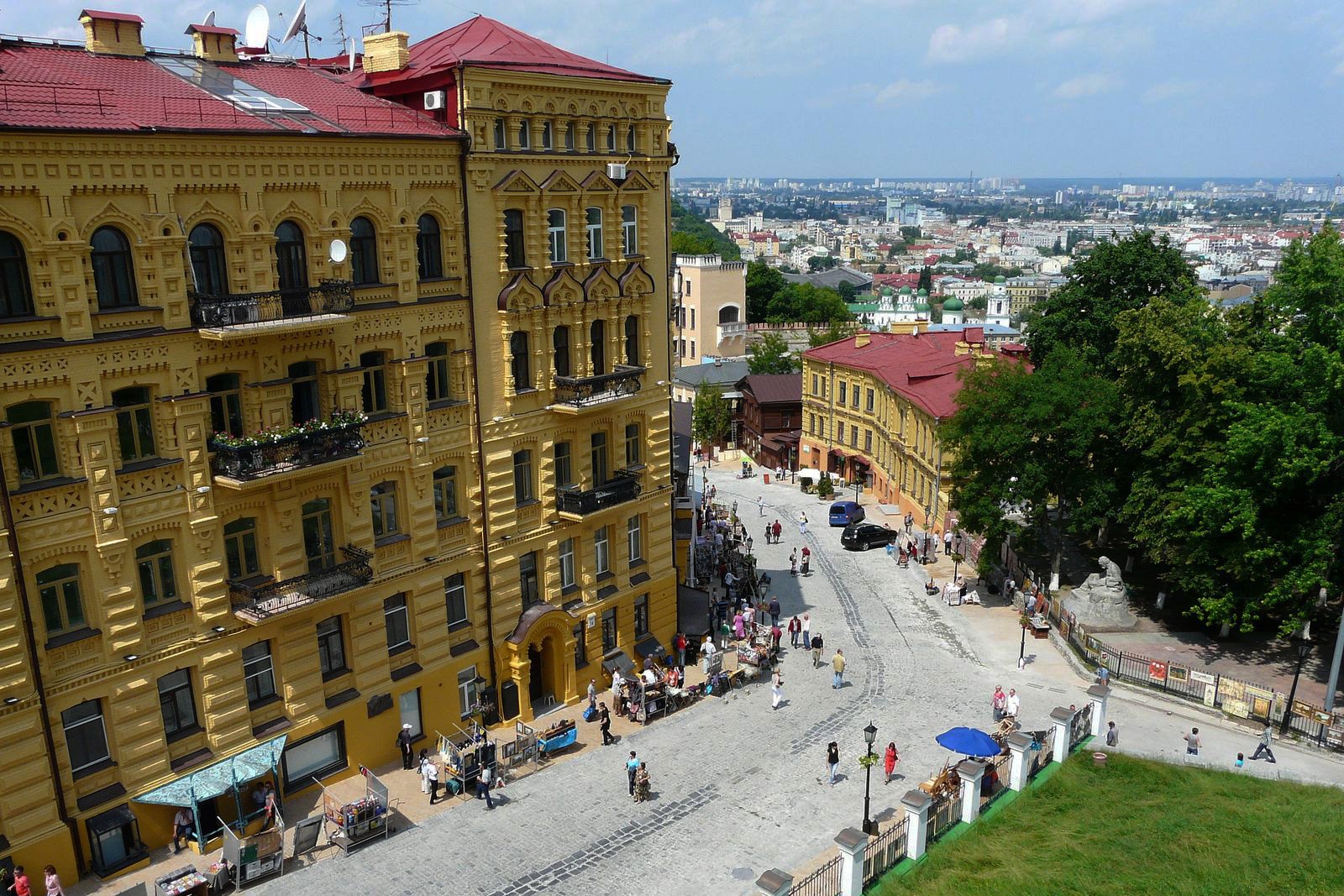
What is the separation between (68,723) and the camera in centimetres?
2202

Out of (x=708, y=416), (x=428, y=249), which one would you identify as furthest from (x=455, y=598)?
(x=708, y=416)

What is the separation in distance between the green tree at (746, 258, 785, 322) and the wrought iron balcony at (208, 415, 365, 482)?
104960mm

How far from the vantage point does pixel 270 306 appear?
2361 cm

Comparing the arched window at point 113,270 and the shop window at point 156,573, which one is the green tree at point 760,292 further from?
the arched window at point 113,270

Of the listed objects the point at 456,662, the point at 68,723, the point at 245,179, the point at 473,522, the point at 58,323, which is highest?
the point at 245,179

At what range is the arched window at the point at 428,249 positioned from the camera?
89.6ft

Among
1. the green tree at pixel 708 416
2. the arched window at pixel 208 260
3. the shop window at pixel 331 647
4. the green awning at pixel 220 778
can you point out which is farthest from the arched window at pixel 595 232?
the green tree at pixel 708 416

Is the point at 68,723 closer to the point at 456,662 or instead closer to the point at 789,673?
the point at 456,662

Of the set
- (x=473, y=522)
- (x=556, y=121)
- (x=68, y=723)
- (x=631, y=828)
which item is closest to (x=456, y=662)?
(x=473, y=522)

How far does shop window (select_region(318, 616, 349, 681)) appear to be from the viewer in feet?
87.4

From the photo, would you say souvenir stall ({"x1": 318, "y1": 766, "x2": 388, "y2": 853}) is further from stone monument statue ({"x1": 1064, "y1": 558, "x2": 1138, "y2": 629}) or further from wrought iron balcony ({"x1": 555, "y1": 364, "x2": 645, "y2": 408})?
stone monument statue ({"x1": 1064, "y1": 558, "x2": 1138, "y2": 629})

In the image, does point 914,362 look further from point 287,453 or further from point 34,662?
point 34,662

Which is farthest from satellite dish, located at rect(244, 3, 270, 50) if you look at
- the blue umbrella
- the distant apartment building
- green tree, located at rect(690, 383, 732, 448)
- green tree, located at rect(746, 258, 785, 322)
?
green tree, located at rect(746, 258, 785, 322)

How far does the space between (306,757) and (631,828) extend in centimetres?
862
